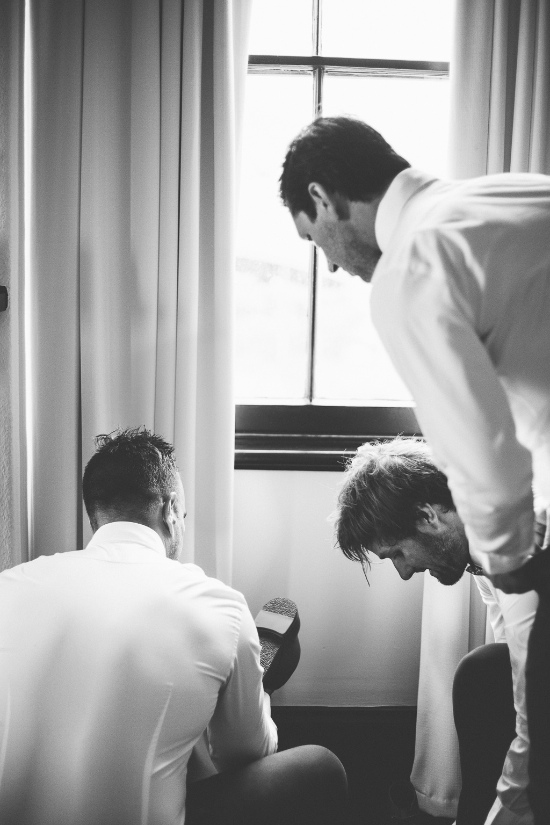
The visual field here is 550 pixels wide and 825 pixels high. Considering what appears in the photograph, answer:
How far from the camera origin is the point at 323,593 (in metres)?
2.06

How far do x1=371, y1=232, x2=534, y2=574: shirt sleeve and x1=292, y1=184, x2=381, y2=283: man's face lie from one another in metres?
0.17

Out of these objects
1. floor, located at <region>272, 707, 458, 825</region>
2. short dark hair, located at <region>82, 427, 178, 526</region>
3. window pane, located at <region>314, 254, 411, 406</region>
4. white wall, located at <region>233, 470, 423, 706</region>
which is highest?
window pane, located at <region>314, 254, 411, 406</region>

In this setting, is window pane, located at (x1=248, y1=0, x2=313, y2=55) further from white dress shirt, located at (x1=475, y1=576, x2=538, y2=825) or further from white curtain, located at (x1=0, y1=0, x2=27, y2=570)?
white dress shirt, located at (x1=475, y1=576, x2=538, y2=825)

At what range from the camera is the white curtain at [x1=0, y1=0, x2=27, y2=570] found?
5.49 ft

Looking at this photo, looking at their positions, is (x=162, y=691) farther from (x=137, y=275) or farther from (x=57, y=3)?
(x=57, y=3)

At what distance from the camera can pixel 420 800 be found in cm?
185

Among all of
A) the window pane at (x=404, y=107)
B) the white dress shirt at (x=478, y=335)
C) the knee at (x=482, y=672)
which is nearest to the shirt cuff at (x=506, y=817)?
the knee at (x=482, y=672)

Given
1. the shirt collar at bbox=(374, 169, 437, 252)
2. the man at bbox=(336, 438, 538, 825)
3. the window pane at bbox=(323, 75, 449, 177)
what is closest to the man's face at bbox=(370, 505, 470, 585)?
the man at bbox=(336, 438, 538, 825)

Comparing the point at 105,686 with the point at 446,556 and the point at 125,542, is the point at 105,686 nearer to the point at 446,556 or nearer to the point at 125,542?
the point at 125,542

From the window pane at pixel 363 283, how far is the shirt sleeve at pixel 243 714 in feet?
3.54

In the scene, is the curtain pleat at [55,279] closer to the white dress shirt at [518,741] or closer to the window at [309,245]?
the window at [309,245]

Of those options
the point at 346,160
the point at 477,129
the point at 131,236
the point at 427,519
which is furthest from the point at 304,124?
the point at 427,519

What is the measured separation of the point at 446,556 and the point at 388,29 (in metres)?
1.49

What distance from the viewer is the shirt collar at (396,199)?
0.96 metres
